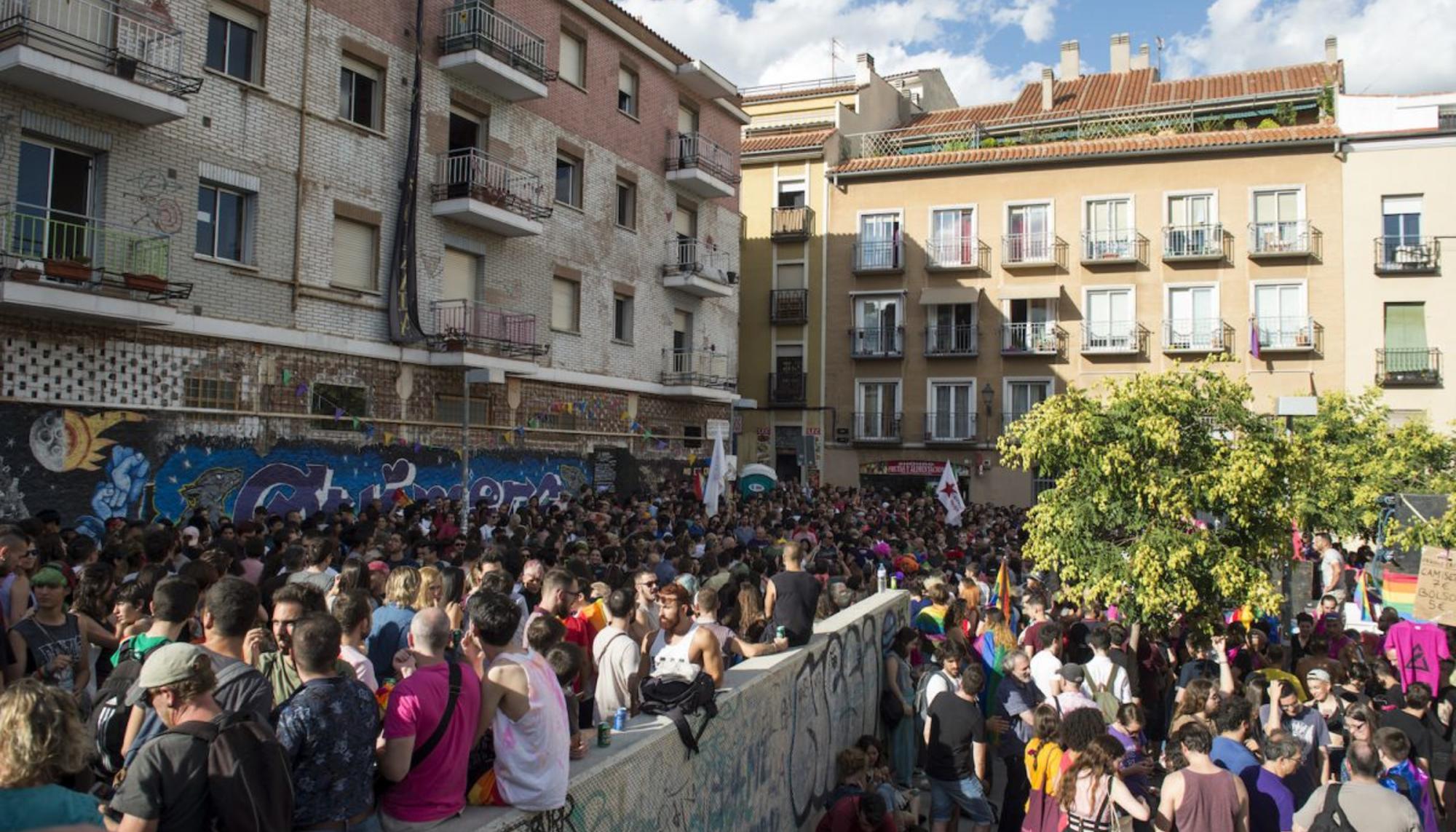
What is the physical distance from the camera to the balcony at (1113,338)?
31.9m

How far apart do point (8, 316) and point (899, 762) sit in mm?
11842

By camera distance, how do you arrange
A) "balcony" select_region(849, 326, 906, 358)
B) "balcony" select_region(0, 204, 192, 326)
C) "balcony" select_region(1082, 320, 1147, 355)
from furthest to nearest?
"balcony" select_region(849, 326, 906, 358) < "balcony" select_region(1082, 320, 1147, 355) < "balcony" select_region(0, 204, 192, 326)

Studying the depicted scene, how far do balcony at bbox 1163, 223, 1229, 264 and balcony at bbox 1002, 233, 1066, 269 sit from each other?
3193 millimetres

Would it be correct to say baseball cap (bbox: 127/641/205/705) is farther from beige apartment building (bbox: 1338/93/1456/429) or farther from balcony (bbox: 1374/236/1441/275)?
balcony (bbox: 1374/236/1441/275)

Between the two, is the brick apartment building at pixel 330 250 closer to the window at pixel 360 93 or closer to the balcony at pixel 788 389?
the window at pixel 360 93

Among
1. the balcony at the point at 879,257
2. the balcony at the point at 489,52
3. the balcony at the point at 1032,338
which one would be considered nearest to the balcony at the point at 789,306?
the balcony at the point at 879,257

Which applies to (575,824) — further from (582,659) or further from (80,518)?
(80,518)

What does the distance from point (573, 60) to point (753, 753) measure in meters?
20.0

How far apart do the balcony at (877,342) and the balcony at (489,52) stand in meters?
16.9

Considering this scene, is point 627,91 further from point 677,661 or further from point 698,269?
point 677,661

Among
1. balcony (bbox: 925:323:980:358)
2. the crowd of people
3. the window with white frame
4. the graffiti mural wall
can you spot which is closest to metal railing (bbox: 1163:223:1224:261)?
balcony (bbox: 925:323:980:358)

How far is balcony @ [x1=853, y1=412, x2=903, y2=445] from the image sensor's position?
112ft

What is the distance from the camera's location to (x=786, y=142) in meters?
36.0

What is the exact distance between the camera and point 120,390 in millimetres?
13570
